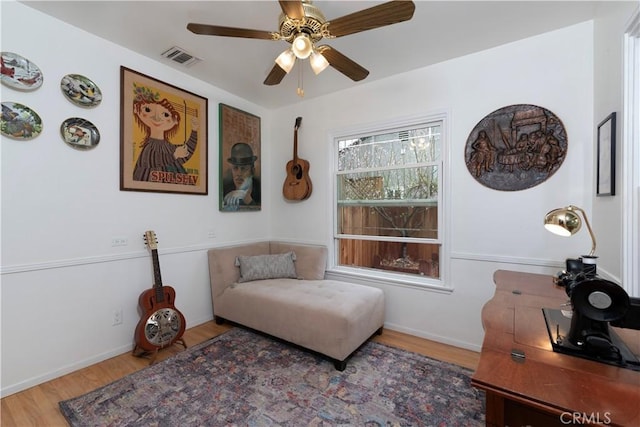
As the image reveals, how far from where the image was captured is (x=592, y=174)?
77.1 inches

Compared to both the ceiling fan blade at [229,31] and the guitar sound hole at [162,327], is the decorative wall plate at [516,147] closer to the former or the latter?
the ceiling fan blade at [229,31]

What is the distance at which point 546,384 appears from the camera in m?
0.75

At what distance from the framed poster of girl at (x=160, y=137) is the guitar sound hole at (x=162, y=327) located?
3.73ft

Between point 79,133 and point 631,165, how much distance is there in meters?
3.63

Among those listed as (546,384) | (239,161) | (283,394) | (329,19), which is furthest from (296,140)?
(546,384)

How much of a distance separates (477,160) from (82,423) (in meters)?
3.37

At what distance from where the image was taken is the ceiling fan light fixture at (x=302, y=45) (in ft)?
4.80

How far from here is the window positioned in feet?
8.79

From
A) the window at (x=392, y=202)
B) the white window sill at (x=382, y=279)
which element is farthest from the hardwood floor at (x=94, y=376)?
the window at (x=392, y=202)

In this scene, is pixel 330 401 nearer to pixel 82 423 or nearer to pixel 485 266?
pixel 82 423

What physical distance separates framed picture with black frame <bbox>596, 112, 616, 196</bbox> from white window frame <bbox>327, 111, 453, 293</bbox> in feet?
3.24

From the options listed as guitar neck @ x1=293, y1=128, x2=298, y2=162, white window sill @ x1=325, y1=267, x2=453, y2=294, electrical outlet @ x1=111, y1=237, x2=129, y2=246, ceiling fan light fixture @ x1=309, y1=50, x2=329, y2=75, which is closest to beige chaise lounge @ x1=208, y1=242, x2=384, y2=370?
white window sill @ x1=325, y1=267, x2=453, y2=294

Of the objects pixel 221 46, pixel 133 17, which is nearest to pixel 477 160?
pixel 221 46

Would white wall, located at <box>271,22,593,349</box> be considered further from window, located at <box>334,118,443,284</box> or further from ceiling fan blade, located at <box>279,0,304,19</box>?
ceiling fan blade, located at <box>279,0,304,19</box>
